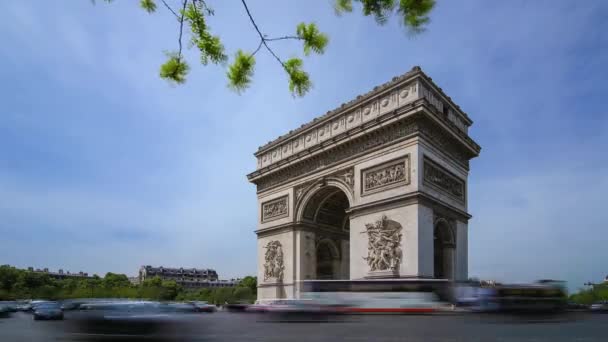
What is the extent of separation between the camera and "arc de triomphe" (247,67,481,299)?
2003 centimetres

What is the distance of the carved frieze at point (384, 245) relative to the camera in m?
19.8

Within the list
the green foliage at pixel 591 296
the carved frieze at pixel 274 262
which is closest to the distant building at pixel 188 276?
the green foliage at pixel 591 296

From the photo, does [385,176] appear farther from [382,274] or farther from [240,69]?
[240,69]

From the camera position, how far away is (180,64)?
458 cm

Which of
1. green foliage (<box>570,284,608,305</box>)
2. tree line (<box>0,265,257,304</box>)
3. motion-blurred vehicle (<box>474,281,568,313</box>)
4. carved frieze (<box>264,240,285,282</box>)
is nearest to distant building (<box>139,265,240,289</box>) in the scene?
tree line (<box>0,265,257,304</box>)

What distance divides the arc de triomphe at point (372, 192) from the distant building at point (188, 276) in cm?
11292

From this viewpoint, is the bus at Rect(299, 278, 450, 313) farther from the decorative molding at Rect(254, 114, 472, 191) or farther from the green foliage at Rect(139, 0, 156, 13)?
the green foliage at Rect(139, 0, 156, 13)

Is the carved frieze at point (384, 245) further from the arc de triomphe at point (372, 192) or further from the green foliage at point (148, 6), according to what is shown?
the green foliage at point (148, 6)

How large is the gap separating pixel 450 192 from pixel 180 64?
20093 millimetres

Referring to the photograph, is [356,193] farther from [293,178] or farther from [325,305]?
[325,305]

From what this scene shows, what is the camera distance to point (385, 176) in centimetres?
2133

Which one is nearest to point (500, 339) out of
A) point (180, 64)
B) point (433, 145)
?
point (180, 64)

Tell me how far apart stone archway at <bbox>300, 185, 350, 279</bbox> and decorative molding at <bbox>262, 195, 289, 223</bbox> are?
170cm

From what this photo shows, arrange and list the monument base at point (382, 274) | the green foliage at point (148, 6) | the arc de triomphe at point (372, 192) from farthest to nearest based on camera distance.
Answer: the arc de triomphe at point (372, 192)
the monument base at point (382, 274)
the green foliage at point (148, 6)
